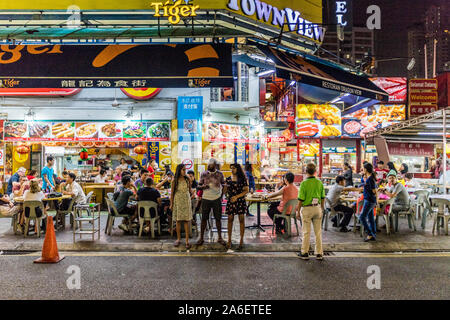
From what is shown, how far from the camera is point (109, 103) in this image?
49.8 ft

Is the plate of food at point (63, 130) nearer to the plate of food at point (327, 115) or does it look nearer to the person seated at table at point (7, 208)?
the person seated at table at point (7, 208)

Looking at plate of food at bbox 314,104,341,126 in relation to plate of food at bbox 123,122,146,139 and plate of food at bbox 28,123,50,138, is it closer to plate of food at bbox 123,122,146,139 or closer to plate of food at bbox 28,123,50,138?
plate of food at bbox 123,122,146,139

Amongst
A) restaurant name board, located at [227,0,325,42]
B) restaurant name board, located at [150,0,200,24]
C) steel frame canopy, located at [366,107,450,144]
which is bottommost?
steel frame canopy, located at [366,107,450,144]

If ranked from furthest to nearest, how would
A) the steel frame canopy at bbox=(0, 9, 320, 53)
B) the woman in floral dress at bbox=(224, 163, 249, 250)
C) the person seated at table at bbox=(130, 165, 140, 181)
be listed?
the person seated at table at bbox=(130, 165, 140, 181), the steel frame canopy at bbox=(0, 9, 320, 53), the woman in floral dress at bbox=(224, 163, 249, 250)

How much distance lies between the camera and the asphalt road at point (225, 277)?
484cm

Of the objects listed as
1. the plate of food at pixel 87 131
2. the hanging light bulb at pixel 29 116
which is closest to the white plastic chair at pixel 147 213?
the plate of food at pixel 87 131

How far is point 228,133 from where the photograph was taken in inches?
658

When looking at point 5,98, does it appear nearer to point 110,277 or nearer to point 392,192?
point 110,277

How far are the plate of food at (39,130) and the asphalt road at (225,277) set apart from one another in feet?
30.5

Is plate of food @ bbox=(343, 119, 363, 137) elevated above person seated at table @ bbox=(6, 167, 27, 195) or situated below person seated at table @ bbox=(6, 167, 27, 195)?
above

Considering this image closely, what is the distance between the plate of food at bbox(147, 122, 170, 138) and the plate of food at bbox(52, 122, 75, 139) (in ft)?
11.3

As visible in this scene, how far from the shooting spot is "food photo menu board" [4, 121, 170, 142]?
14586 mm

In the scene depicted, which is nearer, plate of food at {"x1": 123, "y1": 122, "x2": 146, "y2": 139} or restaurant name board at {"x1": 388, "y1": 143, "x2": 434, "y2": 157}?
plate of food at {"x1": 123, "y1": 122, "x2": 146, "y2": 139}

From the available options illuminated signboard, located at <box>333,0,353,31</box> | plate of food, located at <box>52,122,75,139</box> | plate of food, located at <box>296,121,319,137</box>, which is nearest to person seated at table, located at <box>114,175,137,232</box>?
plate of food, located at <box>52,122,75,139</box>
